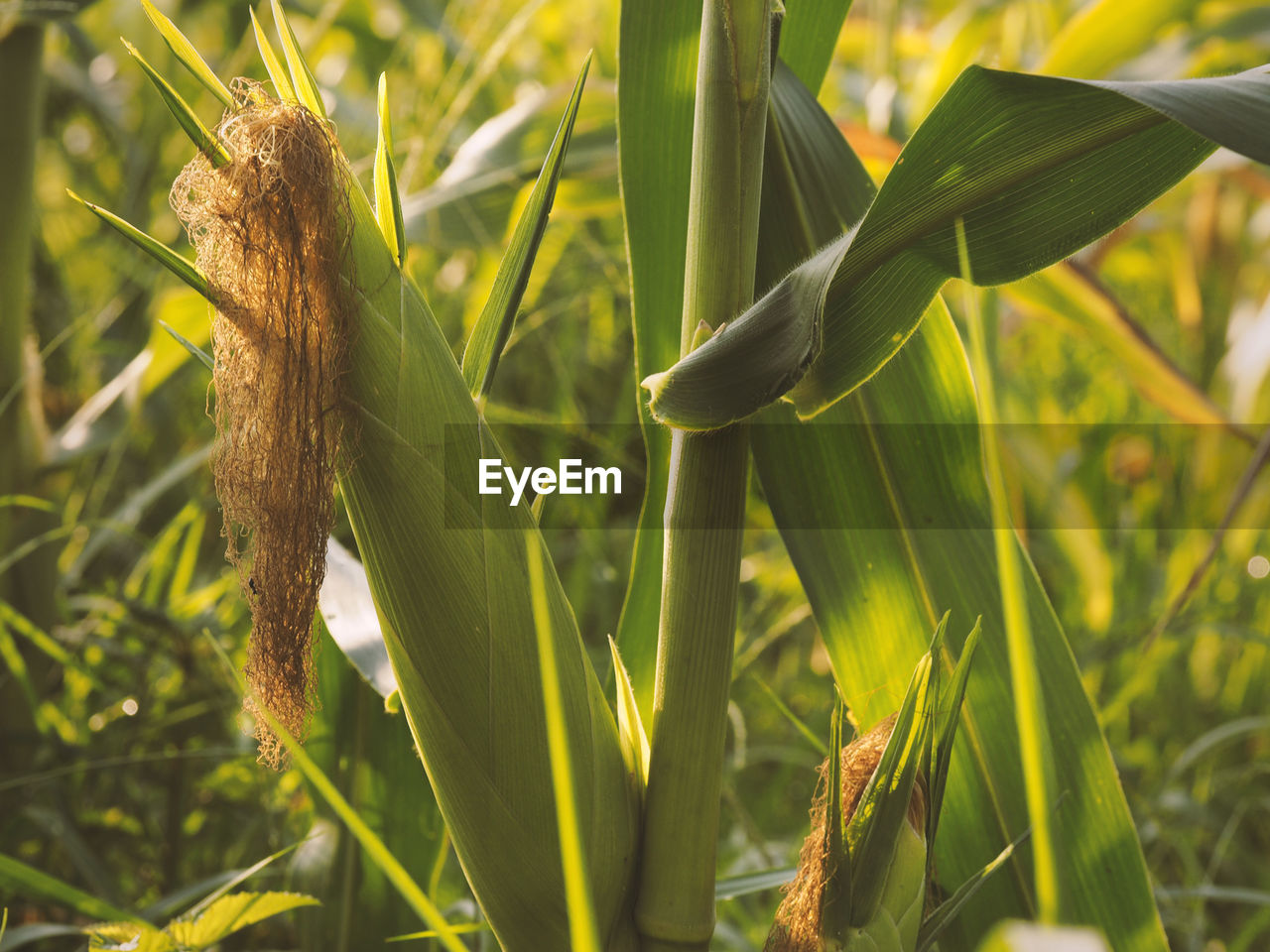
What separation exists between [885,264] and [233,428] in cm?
24

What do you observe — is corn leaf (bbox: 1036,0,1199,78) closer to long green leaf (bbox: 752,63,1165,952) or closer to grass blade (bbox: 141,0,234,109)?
long green leaf (bbox: 752,63,1165,952)

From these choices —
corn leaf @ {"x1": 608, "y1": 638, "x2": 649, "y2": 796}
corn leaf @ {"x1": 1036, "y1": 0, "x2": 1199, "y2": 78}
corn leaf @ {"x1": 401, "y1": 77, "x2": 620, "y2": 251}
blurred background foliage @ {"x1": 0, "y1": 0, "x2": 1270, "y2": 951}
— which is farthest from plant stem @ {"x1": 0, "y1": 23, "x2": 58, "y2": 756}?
corn leaf @ {"x1": 1036, "y1": 0, "x2": 1199, "y2": 78}

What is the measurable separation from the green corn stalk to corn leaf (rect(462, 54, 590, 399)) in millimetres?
12

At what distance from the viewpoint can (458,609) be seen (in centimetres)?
32

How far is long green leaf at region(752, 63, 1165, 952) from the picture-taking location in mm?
433

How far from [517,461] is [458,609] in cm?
11

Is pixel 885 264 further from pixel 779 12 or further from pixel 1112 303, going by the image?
pixel 1112 303

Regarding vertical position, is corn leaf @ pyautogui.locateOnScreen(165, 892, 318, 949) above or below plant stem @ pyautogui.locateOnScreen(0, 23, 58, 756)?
below

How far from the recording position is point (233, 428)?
33 cm

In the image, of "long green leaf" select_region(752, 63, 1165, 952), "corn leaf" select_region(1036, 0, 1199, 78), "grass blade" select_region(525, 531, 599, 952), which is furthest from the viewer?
"corn leaf" select_region(1036, 0, 1199, 78)

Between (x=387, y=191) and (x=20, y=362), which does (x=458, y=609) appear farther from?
(x=20, y=362)

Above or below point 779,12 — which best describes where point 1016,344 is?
below

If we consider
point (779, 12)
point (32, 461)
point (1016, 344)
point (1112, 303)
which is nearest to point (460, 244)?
point (32, 461)

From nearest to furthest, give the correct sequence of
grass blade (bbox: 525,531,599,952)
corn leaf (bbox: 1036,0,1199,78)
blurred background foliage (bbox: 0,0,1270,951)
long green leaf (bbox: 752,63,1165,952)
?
1. grass blade (bbox: 525,531,599,952)
2. long green leaf (bbox: 752,63,1165,952)
3. blurred background foliage (bbox: 0,0,1270,951)
4. corn leaf (bbox: 1036,0,1199,78)
